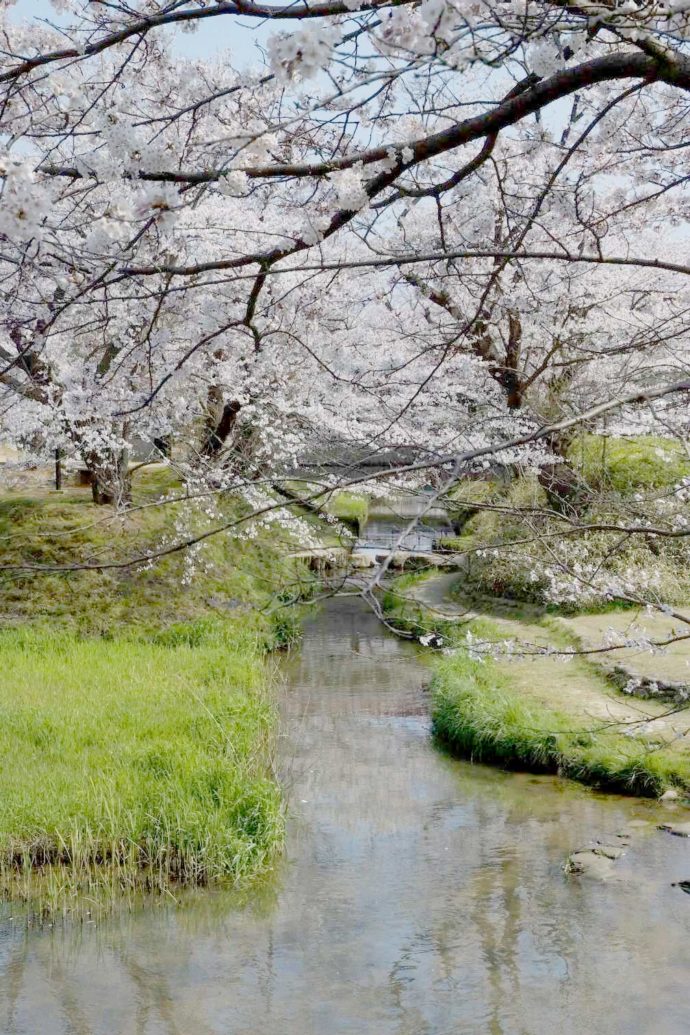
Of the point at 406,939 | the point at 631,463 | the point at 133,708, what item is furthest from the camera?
the point at 631,463

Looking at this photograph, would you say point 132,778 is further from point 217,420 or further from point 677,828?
point 217,420

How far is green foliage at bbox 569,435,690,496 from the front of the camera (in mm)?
12945

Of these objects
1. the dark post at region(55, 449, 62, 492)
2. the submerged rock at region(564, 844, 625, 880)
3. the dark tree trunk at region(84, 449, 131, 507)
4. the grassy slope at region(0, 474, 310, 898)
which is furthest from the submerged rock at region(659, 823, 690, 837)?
the dark post at region(55, 449, 62, 492)

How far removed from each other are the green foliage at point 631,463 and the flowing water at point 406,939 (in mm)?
6877

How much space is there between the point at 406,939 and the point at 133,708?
133 inches

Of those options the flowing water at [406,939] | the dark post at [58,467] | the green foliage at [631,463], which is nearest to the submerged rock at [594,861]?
the flowing water at [406,939]

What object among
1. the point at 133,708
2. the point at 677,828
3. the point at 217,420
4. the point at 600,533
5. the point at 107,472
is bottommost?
the point at 677,828

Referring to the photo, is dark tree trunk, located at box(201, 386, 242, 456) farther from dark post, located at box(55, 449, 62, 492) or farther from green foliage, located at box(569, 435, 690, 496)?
green foliage, located at box(569, 435, 690, 496)

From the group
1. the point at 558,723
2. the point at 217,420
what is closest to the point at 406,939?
the point at 558,723

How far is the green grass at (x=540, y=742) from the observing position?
6688 millimetres

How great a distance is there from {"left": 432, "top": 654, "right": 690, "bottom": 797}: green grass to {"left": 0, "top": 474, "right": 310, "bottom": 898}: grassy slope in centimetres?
156

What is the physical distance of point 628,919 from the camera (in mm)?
5031

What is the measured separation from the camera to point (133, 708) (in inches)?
298

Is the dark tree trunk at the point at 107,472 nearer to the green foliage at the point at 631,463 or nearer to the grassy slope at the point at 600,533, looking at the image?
the grassy slope at the point at 600,533
